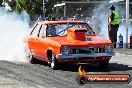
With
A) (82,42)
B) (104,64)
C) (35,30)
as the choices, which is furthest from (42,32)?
(104,64)

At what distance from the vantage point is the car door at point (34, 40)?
14.0 meters

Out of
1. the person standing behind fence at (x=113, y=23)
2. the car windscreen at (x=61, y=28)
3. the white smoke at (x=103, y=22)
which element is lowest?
the white smoke at (x=103, y=22)

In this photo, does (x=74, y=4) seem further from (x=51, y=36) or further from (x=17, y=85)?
(x=17, y=85)

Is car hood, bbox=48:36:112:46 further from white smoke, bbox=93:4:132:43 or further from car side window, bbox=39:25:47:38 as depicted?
white smoke, bbox=93:4:132:43

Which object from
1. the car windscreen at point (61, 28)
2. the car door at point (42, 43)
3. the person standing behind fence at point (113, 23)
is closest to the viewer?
the car door at point (42, 43)

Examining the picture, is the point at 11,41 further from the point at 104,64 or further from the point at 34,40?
the point at 104,64

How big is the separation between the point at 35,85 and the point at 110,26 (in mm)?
11974

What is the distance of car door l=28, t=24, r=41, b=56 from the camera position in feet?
45.9

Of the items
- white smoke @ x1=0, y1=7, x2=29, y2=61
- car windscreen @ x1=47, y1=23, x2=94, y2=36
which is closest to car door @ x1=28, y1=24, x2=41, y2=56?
car windscreen @ x1=47, y1=23, x2=94, y2=36

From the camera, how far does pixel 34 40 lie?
14070 millimetres

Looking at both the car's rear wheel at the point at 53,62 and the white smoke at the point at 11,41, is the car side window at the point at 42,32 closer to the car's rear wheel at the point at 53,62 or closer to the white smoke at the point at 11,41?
the car's rear wheel at the point at 53,62

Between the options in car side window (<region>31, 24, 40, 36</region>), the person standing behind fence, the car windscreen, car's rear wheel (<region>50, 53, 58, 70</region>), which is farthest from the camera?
the person standing behind fence

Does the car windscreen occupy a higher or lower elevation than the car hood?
higher

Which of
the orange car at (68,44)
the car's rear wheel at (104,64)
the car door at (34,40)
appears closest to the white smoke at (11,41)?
the car door at (34,40)
